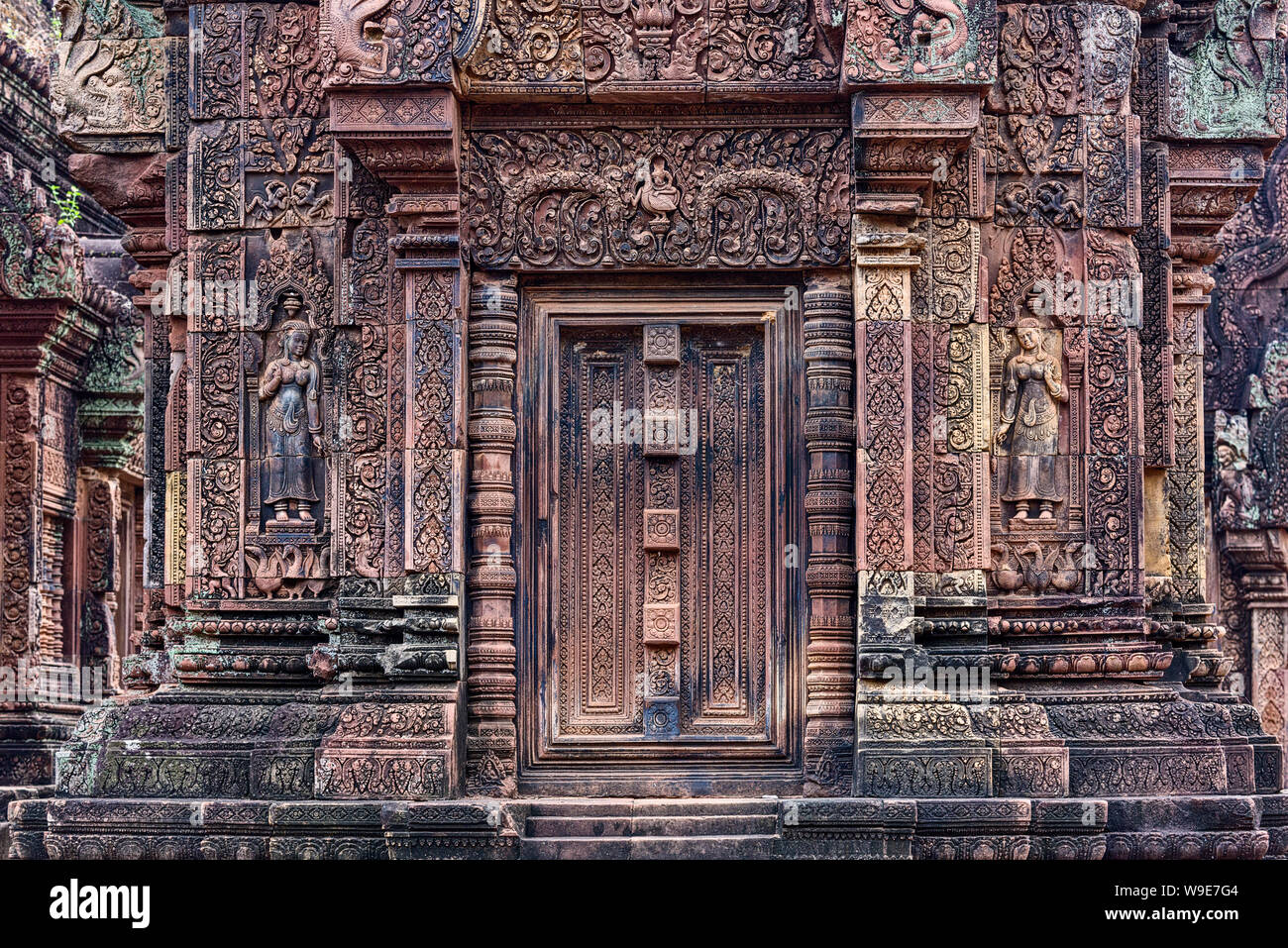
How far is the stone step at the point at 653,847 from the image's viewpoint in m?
9.51

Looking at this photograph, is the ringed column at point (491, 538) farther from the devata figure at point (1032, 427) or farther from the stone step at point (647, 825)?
the devata figure at point (1032, 427)

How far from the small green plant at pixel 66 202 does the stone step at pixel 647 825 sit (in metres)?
9.27

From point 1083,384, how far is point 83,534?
1008 centimetres

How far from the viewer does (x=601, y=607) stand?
33.9ft

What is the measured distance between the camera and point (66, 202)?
17297mm

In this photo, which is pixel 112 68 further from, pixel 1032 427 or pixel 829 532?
pixel 1032 427

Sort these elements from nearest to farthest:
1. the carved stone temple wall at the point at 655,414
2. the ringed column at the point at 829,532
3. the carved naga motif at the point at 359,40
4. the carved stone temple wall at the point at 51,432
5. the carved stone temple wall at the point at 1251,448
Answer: the carved naga motif at the point at 359,40 → the carved stone temple wall at the point at 655,414 → the ringed column at the point at 829,532 → the carved stone temple wall at the point at 51,432 → the carved stone temple wall at the point at 1251,448

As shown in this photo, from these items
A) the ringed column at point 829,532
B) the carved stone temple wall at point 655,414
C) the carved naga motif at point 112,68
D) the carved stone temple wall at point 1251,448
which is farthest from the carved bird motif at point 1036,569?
the carved stone temple wall at point 1251,448

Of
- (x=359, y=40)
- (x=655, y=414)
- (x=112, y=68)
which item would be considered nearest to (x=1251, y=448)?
(x=655, y=414)

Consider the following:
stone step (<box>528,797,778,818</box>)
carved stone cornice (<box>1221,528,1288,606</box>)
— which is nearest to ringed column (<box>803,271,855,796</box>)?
stone step (<box>528,797,778,818</box>)

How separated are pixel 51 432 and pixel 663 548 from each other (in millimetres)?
8179

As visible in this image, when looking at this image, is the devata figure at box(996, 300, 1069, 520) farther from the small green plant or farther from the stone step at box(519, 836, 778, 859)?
the small green plant
